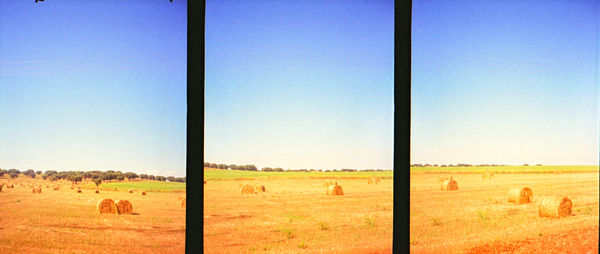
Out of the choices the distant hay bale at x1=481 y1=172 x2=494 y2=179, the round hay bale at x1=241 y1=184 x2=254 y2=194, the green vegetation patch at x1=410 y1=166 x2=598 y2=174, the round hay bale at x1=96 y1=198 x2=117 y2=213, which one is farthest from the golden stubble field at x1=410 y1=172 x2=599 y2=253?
the round hay bale at x1=96 y1=198 x2=117 y2=213

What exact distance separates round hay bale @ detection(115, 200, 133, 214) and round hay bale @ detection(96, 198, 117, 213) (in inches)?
5.6

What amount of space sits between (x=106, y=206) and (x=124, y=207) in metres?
0.36

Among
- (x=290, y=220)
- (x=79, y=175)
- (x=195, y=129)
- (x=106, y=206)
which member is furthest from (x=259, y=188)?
(x=195, y=129)

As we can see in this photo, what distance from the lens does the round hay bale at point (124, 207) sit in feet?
28.8

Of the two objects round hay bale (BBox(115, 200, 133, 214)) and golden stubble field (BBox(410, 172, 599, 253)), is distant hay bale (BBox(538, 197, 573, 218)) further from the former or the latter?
round hay bale (BBox(115, 200, 133, 214))

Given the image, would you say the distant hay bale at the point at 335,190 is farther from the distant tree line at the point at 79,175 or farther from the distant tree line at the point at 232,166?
the distant tree line at the point at 232,166

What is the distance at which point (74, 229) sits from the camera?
9.71m

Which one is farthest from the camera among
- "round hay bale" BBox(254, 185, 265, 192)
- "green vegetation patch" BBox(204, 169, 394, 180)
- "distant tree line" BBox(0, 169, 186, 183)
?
"green vegetation patch" BBox(204, 169, 394, 180)

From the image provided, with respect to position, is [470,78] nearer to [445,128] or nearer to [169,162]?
[445,128]

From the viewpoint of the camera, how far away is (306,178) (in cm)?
2900

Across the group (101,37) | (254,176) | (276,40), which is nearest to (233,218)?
(101,37)

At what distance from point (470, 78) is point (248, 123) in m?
16.3

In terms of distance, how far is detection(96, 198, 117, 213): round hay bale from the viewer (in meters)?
8.51

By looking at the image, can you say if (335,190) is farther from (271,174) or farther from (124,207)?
(271,174)
